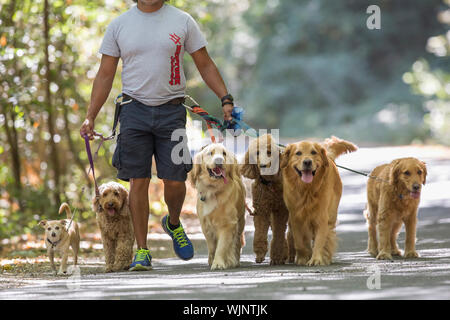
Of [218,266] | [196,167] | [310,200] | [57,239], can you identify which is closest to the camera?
[218,266]

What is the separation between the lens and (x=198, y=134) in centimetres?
1475

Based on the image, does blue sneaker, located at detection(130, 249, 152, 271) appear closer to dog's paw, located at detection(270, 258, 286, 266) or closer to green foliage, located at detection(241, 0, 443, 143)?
dog's paw, located at detection(270, 258, 286, 266)

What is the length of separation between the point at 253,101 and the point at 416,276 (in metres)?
41.4

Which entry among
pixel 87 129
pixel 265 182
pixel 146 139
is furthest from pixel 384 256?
pixel 87 129

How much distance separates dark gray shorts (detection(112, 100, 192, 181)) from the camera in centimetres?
857

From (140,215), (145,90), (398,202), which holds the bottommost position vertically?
(140,215)

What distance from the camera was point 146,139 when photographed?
8672 millimetres

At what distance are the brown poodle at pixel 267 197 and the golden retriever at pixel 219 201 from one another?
9.8 inches

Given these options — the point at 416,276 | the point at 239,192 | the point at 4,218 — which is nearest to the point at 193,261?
the point at 239,192

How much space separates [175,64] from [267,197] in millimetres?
1648

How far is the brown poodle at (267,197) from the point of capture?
8.91 metres

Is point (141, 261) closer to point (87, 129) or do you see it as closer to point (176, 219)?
point (176, 219)

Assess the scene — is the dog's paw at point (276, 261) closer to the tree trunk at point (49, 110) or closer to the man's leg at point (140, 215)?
the man's leg at point (140, 215)
